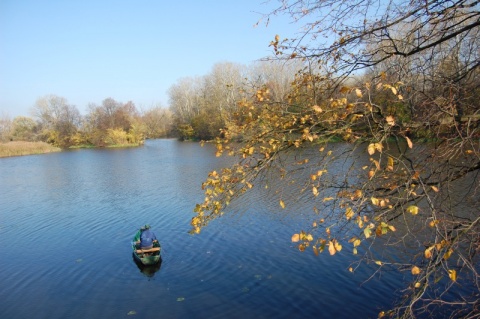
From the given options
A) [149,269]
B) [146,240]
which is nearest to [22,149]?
[146,240]

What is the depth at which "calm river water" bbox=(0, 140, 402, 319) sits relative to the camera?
9.42 m

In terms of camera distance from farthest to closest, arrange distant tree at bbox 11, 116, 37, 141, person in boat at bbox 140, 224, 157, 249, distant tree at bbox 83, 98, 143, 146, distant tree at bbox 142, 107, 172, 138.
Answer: distant tree at bbox 142, 107, 172, 138
distant tree at bbox 11, 116, 37, 141
distant tree at bbox 83, 98, 143, 146
person in boat at bbox 140, 224, 157, 249

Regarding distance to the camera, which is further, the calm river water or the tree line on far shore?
the tree line on far shore

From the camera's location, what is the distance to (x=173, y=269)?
38.8 ft

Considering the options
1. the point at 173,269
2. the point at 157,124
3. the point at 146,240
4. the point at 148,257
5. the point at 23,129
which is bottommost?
the point at 173,269

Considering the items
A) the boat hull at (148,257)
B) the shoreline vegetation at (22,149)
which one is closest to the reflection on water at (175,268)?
the boat hull at (148,257)

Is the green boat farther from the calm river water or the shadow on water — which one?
the calm river water

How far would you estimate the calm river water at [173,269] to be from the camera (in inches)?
371

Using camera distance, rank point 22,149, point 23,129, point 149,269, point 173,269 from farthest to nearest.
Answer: point 23,129 → point 22,149 → point 149,269 → point 173,269

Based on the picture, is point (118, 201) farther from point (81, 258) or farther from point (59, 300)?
point (59, 300)

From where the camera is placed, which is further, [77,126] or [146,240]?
[77,126]

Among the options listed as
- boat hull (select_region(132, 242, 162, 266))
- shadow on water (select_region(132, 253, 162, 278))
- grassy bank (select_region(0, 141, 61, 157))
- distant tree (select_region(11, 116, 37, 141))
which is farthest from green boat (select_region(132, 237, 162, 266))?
distant tree (select_region(11, 116, 37, 141))

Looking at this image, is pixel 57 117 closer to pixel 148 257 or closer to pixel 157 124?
pixel 157 124

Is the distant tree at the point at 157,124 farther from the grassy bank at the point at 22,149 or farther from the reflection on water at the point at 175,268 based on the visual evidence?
the reflection on water at the point at 175,268
